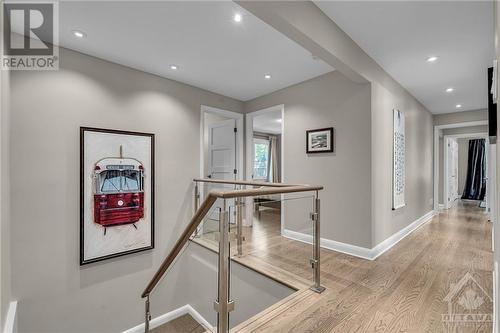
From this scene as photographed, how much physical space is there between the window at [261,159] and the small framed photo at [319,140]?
198 inches

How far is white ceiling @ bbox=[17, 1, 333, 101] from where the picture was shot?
2086 mm

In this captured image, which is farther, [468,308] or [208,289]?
[208,289]

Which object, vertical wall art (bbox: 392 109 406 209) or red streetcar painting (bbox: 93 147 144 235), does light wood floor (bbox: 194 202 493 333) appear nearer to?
vertical wall art (bbox: 392 109 406 209)

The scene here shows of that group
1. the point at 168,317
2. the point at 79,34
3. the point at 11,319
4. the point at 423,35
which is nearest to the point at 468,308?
the point at 423,35

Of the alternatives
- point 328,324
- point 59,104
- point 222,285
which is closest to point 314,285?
point 328,324

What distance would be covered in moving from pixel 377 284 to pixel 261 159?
6.74m

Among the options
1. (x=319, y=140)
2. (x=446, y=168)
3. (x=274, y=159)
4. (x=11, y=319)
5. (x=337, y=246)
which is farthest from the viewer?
(x=274, y=159)

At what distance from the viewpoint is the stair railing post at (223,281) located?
153 cm

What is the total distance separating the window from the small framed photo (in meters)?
5.04

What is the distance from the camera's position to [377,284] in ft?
7.54

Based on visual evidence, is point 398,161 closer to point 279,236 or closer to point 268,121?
point 279,236

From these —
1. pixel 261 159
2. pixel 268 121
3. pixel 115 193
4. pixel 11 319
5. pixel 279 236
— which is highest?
pixel 268 121

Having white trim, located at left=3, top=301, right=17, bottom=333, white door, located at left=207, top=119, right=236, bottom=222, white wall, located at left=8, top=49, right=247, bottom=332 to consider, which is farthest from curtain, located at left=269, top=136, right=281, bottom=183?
white trim, located at left=3, top=301, right=17, bottom=333

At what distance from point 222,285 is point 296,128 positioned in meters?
2.79
